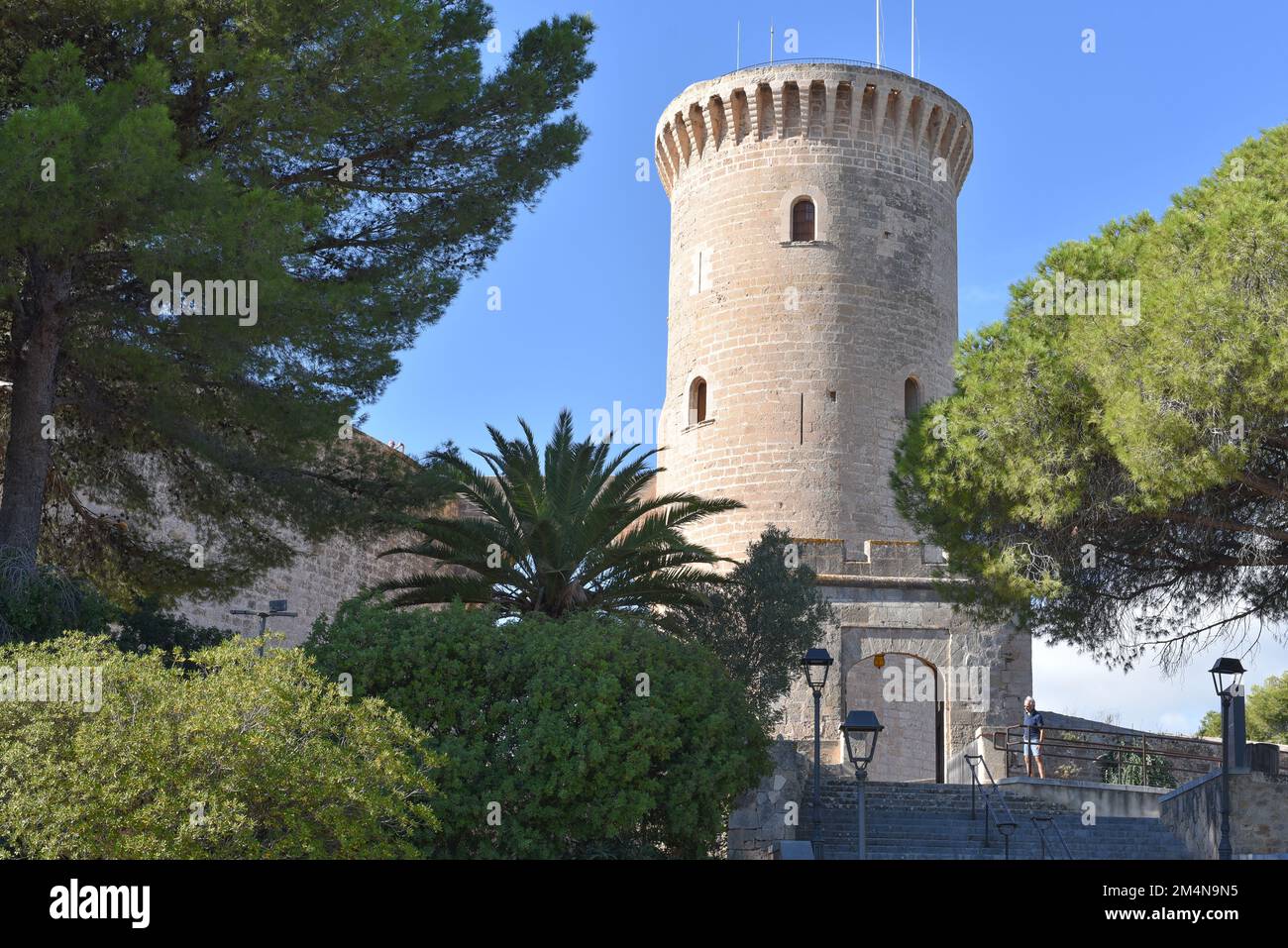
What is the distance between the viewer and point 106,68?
45.0 feet

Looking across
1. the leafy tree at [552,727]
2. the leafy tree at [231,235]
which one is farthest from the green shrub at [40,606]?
the leafy tree at [552,727]

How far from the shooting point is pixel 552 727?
12820 mm

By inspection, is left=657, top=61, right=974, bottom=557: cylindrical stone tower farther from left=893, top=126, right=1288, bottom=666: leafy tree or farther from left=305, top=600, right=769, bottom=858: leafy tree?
left=305, top=600, right=769, bottom=858: leafy tree

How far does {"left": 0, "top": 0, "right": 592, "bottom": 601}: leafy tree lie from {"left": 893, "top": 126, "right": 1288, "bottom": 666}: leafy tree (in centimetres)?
508

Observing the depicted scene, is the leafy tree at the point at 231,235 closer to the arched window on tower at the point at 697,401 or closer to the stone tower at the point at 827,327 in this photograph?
the stone tower at the point at 827,327

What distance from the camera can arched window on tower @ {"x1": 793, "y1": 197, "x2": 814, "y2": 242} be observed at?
24812mm

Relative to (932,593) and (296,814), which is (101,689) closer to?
(296,814)

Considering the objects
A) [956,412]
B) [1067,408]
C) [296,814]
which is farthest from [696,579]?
[296,814]

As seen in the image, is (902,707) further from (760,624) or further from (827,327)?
(827,327)

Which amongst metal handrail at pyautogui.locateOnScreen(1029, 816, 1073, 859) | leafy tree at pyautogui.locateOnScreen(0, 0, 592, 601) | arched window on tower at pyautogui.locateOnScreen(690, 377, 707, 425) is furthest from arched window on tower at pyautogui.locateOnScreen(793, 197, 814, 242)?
metal handrail at pyautogui.locateOnScreen(1029, 816, 1073, 859)

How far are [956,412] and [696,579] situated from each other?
10.7ft

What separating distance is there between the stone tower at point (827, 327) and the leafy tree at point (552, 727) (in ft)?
28.6

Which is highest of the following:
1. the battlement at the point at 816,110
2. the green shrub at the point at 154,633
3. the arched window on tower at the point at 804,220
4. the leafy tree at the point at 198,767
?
the battlement at the point at 816,110

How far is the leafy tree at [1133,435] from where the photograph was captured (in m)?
13.0
